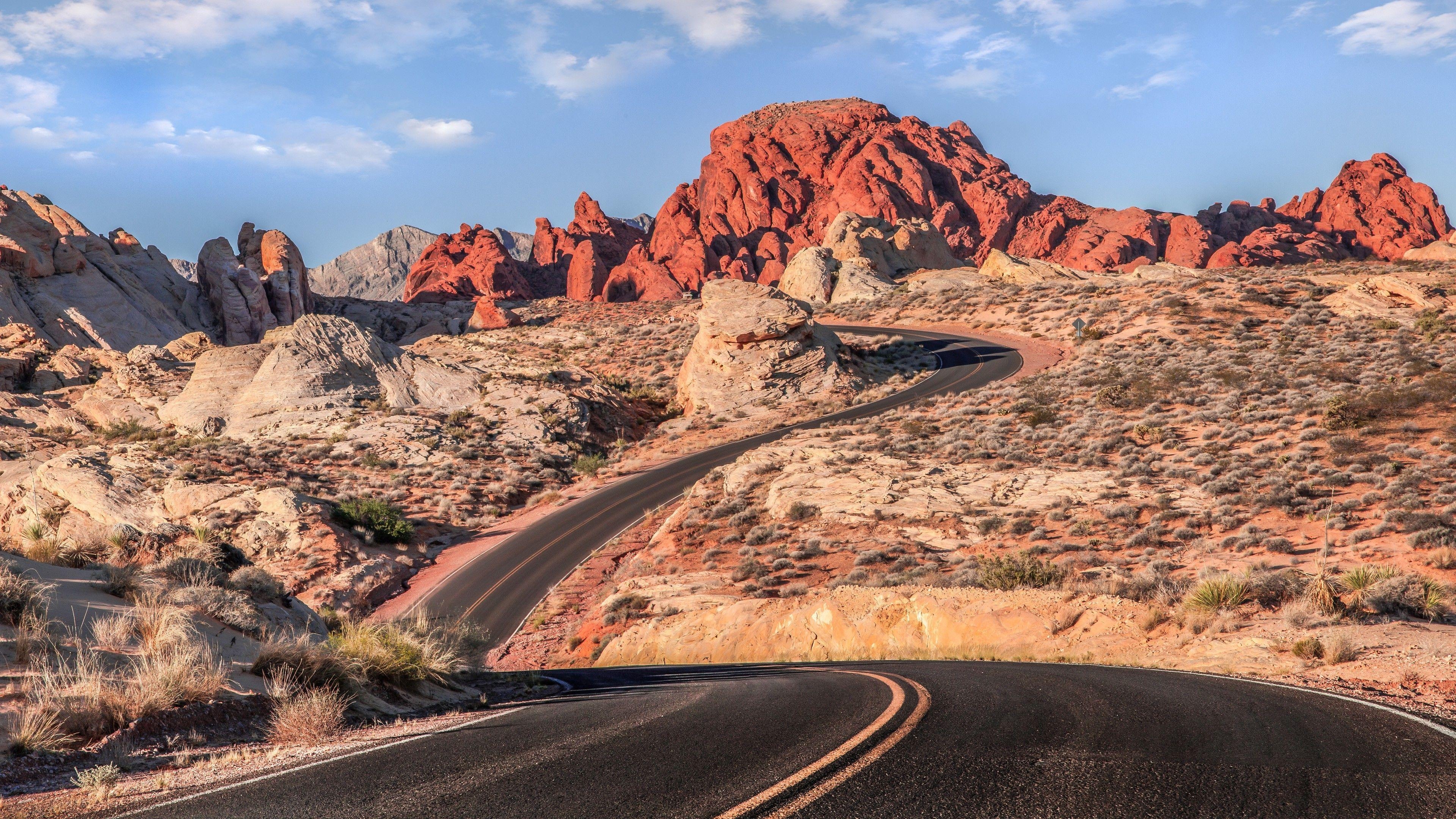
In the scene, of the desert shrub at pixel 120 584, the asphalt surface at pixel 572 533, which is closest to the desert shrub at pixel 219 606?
the desert shrub at pixel 120 584

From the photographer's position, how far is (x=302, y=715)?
711 centimetres

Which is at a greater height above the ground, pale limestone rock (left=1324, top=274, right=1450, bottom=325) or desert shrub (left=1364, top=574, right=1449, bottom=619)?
pale limestone rock (left=1324, top=274, right=1450, bottom=325)

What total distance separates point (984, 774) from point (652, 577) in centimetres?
2230

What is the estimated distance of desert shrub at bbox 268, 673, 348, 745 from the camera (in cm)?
700

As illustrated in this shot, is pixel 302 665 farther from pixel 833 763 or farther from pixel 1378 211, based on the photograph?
pixel 1378 211

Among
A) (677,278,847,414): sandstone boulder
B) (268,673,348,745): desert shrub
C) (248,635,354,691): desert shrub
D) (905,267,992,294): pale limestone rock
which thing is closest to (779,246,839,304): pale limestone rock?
(905,267,992,294): pale limestone rock

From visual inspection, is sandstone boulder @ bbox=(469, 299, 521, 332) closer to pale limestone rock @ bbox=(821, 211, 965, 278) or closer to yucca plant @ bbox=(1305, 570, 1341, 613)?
pale limestone rock @ bbox=(821, 211, 965, 278)

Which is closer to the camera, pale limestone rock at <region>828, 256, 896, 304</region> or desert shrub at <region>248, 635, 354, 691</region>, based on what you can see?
desert shrub at <region>248, 635, 354, 691</region>

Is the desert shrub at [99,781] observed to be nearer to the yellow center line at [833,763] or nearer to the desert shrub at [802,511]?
the yellow center line at [833,763]

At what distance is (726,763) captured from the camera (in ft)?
17.4

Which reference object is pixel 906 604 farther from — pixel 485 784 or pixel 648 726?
pixel 485 784

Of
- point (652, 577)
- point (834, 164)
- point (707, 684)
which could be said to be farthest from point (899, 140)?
point (707, 684)

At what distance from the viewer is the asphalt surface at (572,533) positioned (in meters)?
28.8

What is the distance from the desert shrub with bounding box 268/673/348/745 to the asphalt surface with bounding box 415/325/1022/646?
1847cm
